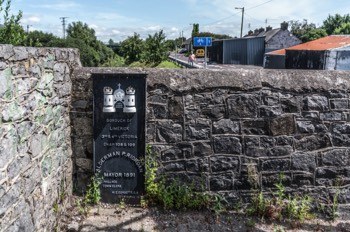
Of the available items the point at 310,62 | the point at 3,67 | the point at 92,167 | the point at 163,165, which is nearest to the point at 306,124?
the point at 163,165

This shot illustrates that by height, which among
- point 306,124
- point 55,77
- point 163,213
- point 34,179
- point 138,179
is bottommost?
point 163,213

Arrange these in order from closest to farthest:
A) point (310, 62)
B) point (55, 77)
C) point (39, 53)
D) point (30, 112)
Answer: point (30, 112) < point (39, 53) < point (55, 77) < point (310, 62)

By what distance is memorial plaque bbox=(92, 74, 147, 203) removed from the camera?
4.14 meters

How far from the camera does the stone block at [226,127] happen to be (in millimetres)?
4266

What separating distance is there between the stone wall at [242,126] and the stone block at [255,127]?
12 millimetres

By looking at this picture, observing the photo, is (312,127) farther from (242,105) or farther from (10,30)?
(10,30)

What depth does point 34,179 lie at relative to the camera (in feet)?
9.96

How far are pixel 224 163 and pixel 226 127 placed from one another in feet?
1.43

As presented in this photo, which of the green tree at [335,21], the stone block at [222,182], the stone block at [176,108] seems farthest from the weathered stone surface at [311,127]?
the green tree at [335,21]

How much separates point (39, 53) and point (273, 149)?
2.79m

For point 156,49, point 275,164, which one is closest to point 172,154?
point 275,164

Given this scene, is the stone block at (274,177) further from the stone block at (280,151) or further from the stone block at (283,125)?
the stone block at (283,125)

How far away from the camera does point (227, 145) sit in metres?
4.31

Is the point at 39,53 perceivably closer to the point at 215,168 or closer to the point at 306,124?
the point at 215,168
